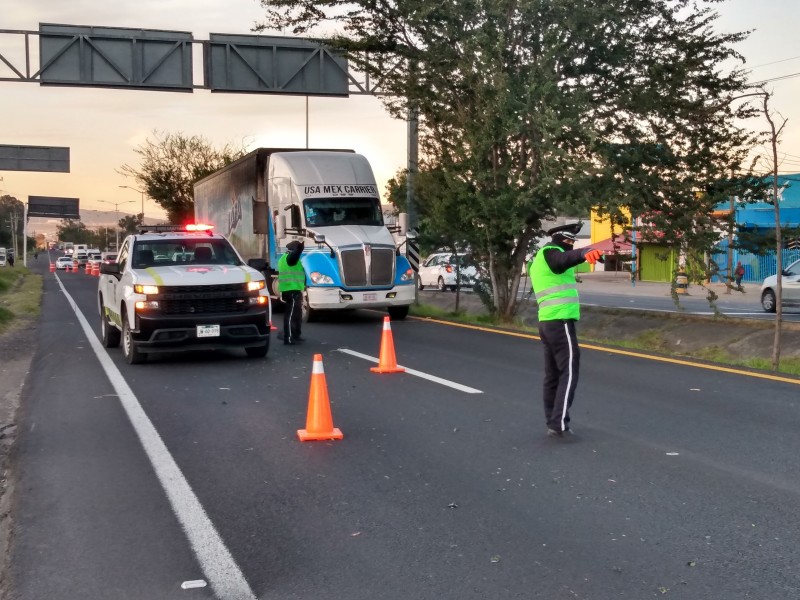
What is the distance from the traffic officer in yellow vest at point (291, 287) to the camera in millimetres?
15828

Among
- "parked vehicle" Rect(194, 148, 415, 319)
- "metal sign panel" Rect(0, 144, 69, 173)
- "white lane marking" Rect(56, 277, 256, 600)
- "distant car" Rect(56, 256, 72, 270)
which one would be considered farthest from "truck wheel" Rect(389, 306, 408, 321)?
"distant car" Rect(56, 256, 72, 270)

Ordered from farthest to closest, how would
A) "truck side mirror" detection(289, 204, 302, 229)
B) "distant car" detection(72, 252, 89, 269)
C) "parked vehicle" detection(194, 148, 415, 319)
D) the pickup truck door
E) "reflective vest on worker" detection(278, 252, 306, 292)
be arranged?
"distant car" detection(72, 252, 89, 269)
the pickup truck door
"truck side mirror" detection(289, 204, 302, 229)
"parked vehicle" detection(194, 148, 415, 319)
"reflective vest on worker" detection(278, 252, 306, 292)

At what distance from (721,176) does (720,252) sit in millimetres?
1491

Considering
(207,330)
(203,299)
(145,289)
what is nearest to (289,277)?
(203,299)

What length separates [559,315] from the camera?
8141 millimetres

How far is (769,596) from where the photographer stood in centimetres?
456

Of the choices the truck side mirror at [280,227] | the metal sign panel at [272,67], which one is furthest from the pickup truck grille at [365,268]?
the metal sign panel at [272,67]

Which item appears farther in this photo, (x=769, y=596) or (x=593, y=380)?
(x=593, y=380)

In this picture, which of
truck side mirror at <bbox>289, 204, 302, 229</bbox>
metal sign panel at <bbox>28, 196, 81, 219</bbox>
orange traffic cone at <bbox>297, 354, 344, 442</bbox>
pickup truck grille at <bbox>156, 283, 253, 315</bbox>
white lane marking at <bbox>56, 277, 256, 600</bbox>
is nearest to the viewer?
white lane marking at <bbox>56, 277, 256, 600</bbox>

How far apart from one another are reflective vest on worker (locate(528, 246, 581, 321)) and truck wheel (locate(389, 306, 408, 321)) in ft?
43.4

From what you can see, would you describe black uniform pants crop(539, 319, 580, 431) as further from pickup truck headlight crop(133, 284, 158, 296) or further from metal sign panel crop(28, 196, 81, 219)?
metal sign panel crop(28, 196, 81, 219)

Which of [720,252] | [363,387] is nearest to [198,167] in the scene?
[720,252]

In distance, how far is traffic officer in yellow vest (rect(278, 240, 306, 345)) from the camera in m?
15.8

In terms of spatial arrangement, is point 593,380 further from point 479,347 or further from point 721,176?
point 721,176
